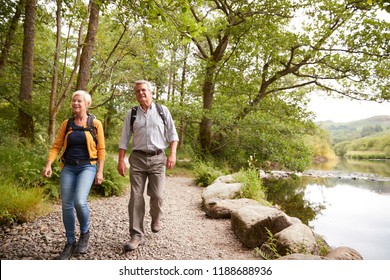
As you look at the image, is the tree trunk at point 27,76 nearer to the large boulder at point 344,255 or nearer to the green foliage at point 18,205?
the green foliage at point 18,205

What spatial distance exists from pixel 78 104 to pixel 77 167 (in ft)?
2.50

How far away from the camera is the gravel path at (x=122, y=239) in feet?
11.0

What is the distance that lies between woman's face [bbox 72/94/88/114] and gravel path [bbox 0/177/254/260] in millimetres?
1782

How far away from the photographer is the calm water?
6.46 meters

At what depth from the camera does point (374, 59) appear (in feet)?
37.4

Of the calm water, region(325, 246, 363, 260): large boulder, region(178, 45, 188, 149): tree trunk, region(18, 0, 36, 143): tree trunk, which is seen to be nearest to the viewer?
region(325, 246, 363, 260): large boulder

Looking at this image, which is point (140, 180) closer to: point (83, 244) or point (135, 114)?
point (135, 114)

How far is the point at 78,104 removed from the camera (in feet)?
10.5

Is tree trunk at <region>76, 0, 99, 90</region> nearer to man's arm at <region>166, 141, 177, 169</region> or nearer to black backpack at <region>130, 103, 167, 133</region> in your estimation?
black backpack at <region>130, 103, 167, 133</region>

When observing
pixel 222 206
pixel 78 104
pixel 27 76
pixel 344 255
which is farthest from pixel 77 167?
pixel 27 76

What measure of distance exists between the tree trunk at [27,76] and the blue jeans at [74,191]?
6.58 meters

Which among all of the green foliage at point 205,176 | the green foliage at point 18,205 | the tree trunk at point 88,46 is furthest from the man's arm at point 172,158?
the green foliage at point 205,176

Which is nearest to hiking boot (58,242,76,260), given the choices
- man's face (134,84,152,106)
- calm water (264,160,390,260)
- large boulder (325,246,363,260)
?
man's face (134,84,152,106)
